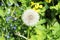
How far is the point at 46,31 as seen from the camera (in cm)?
268

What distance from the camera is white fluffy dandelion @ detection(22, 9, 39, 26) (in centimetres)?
266

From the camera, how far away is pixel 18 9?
2.80 meters

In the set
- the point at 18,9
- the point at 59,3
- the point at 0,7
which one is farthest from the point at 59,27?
the point at 0,7

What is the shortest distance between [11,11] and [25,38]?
0.30 meters

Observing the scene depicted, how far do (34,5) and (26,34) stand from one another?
312mm

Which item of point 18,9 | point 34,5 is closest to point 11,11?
point 18,9

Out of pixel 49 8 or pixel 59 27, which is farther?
pixel 49 8

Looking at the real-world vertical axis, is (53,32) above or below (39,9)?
below

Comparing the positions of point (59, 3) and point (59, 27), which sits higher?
point (59, 3)

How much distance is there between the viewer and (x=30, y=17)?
2.73 m

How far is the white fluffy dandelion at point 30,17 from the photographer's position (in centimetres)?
266

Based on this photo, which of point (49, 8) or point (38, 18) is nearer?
point (38, 18)

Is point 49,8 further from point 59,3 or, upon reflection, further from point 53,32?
point 53,32

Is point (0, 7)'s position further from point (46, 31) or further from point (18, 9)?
point (46, 31)
